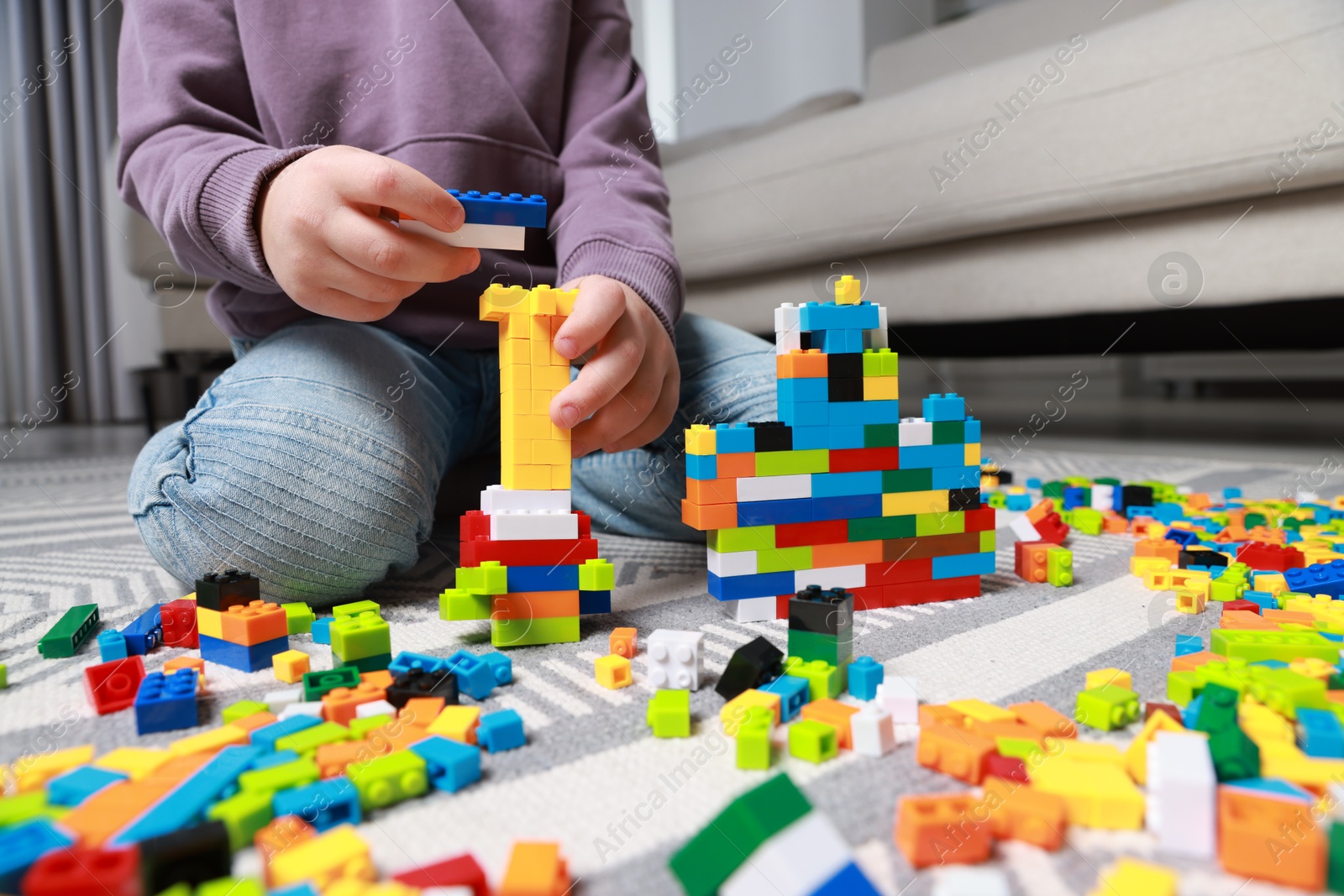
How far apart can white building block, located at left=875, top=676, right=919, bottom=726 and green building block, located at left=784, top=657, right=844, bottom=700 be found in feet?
0.10

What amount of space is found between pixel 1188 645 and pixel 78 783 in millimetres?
634

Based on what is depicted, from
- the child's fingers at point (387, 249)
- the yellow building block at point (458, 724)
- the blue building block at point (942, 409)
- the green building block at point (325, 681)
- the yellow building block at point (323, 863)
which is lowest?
the yellow building block at point (323, 863)

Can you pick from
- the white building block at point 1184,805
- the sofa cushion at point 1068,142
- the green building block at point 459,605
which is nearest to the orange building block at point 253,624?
the green building block at point 459,605

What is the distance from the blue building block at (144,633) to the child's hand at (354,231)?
263mm

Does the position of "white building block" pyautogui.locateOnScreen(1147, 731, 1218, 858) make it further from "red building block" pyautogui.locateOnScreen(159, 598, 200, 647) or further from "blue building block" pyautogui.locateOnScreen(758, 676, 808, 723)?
"red building block" pyautogui.locateOnScreen(159, 598, 200, 647)

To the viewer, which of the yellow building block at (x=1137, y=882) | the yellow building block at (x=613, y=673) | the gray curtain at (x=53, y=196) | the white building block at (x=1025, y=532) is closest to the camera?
the yellow building block at (x=1137, y=882)

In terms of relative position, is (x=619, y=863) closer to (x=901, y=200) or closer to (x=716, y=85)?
(x=901, y=200)

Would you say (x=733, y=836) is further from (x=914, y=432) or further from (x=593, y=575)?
(x=914, y=432)

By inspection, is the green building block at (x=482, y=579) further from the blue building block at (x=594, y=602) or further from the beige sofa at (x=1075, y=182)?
the beige sofa at (x=1075, y=182)

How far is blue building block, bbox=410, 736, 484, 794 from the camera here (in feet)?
1.39

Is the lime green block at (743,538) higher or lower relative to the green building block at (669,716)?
higher

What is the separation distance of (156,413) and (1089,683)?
244 cm

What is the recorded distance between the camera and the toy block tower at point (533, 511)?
632mm

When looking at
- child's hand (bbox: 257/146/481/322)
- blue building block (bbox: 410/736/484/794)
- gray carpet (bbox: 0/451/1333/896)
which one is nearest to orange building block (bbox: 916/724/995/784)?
gray carpet (bbox: 0/451/1333/896)
